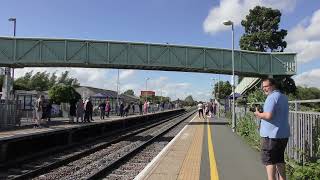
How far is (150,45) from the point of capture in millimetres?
54188

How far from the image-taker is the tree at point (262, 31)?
243 ft

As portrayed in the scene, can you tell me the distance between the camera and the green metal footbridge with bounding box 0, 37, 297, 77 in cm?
5138

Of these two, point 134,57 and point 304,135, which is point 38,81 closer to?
point 134,57

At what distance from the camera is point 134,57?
53812 millimetres

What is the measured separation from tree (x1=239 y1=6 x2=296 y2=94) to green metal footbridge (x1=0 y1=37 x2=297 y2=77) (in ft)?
59.3

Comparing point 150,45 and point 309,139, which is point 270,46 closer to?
point 150,45

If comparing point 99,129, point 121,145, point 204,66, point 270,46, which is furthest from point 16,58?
point 270,46

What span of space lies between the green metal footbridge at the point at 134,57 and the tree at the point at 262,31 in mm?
18061

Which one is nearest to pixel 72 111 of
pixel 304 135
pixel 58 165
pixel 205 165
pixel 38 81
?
pixel 58 165

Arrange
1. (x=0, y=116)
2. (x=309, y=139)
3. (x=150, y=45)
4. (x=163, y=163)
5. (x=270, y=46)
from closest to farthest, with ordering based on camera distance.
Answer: (x=309, y=139) → (x=163, y=163) → (x=0, y=116) → (x=150, y=45) → (x=270, y=46)

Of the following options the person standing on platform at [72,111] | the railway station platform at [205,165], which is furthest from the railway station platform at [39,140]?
the railway station platform at [205,165]

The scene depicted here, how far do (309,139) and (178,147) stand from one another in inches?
336

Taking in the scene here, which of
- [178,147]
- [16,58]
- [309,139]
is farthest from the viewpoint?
[16,58]

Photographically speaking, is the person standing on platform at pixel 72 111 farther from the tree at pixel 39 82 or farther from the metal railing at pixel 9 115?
the tree at pixel 39 82
